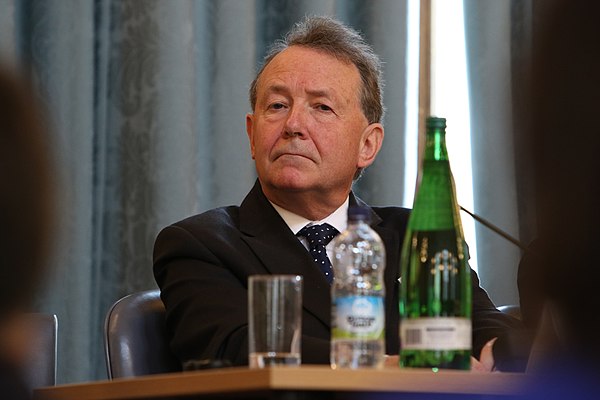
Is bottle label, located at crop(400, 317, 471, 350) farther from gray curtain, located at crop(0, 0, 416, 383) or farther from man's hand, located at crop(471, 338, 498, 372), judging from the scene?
gray curtain, located at crop(0, 0, 416, 383)

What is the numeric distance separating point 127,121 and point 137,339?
108 centimetres

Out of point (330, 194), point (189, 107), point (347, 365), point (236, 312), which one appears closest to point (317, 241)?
point (330, 194)

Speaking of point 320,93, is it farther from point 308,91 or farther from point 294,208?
point 294,208

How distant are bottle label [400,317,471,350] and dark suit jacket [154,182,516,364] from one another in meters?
0.71

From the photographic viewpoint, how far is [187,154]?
10.4 feet

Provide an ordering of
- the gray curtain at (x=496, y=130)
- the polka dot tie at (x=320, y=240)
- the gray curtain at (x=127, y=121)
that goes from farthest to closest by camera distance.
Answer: the gray curtain at (x=496, y=130)
the gray curtain at (x=127, y=121)
the polka dot tie at (x=320, y=240)

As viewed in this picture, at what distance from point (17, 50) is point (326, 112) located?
89 cm

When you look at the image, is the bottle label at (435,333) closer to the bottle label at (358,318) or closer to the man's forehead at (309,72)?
the bottle label at (358,318)

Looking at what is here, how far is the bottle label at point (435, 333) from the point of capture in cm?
134

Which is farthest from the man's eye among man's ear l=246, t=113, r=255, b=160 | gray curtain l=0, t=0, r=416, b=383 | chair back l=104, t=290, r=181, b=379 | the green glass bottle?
the green glass bottle

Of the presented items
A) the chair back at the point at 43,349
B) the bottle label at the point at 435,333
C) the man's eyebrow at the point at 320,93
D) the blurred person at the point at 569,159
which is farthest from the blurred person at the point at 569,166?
the man's eyebrow at the point at 320,93

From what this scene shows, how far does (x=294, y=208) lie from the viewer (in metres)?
2.74

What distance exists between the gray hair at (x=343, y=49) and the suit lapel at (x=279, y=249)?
1.12 feet

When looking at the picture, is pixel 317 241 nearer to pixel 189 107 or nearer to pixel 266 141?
pixel 266 141
